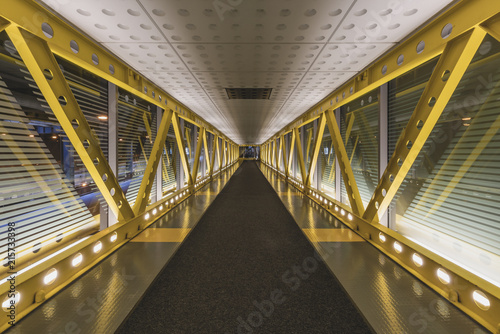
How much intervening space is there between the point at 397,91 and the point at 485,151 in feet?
4.61

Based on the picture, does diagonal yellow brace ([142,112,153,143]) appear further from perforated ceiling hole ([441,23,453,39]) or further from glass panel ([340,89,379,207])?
perforated ceiling hole ([441,23,453,39])

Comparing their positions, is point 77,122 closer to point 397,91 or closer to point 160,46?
point 160,46

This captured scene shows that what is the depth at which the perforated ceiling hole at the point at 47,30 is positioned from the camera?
1.61 m

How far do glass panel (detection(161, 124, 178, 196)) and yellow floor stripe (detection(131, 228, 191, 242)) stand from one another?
78.3 inches

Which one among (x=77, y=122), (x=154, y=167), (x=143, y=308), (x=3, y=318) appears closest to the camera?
(x=3, y=318)

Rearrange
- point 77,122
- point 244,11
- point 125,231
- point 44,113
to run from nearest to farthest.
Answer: point 244,11
point 77,122
point 44,113
point 125,231

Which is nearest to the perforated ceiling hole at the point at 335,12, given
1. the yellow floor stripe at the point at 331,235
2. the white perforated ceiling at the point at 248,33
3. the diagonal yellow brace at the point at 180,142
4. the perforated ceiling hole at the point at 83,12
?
the white perforated ceiling at the point at 248,33

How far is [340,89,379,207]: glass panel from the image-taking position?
3.43 m

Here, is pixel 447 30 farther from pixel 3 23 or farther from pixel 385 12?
pixel 3 23

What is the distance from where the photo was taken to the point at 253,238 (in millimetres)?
3316

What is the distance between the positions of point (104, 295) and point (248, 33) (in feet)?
8.02

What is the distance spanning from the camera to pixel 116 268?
2.15m

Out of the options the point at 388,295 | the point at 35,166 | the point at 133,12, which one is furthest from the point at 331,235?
the point at 35,166

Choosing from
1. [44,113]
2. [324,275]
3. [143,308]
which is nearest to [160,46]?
[44,113]
